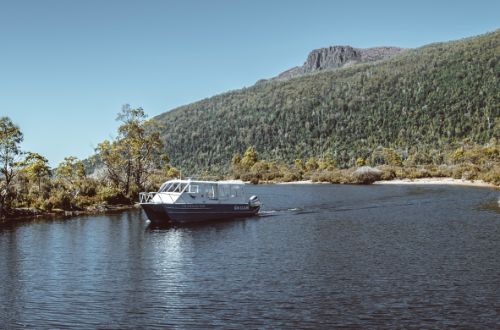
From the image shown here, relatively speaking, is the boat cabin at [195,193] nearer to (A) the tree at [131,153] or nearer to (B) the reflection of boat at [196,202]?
(B) the reflection of boat at [196,202]

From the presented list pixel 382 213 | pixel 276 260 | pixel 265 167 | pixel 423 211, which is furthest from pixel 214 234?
pixel 265 167

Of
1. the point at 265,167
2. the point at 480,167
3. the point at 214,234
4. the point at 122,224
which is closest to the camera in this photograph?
the point at 214,234

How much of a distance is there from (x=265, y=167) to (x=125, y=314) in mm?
147791

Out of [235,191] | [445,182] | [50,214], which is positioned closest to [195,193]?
[235,191]

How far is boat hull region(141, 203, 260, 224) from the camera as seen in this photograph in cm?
5172

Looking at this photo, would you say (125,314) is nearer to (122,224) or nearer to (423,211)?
(122,224)

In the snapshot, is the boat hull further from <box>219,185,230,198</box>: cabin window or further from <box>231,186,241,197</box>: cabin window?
<box>231,186,241,197</box>: cabin window

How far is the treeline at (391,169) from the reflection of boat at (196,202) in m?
67.6

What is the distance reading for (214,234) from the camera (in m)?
45.4

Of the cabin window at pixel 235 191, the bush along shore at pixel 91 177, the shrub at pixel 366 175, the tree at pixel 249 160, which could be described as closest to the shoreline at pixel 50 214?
the bush along shore at pixel 91 177

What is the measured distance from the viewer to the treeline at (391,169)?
12475 cm

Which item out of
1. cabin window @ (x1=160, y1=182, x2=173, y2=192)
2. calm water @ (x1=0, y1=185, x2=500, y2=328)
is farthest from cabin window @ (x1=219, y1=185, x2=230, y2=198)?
calm water @ (x1=0, y1=185, x2=500, y2=328)

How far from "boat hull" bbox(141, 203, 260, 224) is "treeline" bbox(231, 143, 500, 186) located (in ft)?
228

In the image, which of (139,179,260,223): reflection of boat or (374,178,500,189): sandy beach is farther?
(374,178,500,189): sandy beach
